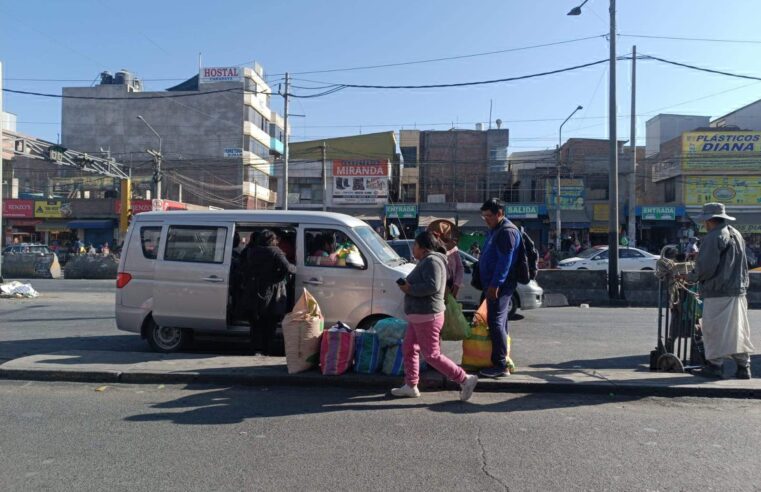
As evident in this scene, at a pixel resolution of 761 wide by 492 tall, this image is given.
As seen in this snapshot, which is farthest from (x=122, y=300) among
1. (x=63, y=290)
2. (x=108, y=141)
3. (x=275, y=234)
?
(x=108, y=141)

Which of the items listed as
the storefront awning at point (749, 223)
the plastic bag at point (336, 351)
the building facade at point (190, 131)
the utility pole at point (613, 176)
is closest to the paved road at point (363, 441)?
the plastic bag at point (336, 351)

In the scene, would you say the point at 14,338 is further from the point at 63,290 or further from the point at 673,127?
the point at 673,127

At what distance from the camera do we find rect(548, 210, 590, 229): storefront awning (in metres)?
39.7

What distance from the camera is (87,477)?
161 inches

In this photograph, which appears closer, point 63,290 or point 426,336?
point 426,336

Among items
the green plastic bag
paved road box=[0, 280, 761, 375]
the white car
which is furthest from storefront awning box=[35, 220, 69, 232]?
the green plastic bag

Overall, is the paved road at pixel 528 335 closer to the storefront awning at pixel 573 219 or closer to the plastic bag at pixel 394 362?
the plastic bag at pixel 394 362

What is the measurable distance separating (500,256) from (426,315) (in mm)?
1125

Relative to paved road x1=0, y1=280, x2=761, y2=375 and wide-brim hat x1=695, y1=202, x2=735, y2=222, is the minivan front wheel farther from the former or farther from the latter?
wide-brim hat x1=695, y1=202, x2=735, y2=222

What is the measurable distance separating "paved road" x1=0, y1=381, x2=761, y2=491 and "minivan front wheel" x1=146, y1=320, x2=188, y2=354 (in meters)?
1.80

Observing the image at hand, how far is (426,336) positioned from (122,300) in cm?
471

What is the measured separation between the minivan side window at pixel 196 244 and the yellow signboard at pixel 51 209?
142ft

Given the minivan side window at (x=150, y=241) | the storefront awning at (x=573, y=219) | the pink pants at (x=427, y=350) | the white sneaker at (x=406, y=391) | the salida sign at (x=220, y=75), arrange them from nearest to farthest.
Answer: the pink pants at (x=427, y=350) < the white sneaker at (x=406, y=391) < the minivan side window at (x=150, y=241) < the storefront awning at (x=573, y=219) < the salida sign at (x=220, y=75)

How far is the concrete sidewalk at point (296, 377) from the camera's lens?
627 cm
